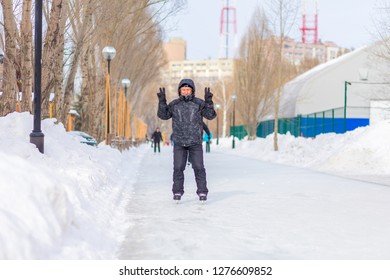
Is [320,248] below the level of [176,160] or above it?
below

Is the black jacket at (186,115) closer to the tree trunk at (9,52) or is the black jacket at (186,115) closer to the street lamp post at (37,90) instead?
the street lamp post at (37,90)

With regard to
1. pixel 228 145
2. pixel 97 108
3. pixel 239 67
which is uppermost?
pixel 239 67

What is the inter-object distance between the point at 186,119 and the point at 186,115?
6 cm

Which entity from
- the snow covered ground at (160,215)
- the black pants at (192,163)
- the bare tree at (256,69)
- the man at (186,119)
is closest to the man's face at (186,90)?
the man at (186,119)

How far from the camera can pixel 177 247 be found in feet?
14.5

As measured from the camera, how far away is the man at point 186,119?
7.12m

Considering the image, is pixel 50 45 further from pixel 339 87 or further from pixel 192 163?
pixel 339 87

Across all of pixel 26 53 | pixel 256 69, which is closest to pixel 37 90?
pixel 26 53

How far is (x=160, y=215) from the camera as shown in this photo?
624 centimetres

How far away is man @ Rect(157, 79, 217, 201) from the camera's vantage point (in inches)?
281

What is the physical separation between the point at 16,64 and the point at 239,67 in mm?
27749

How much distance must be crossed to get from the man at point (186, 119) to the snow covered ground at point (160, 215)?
0.55 metres
